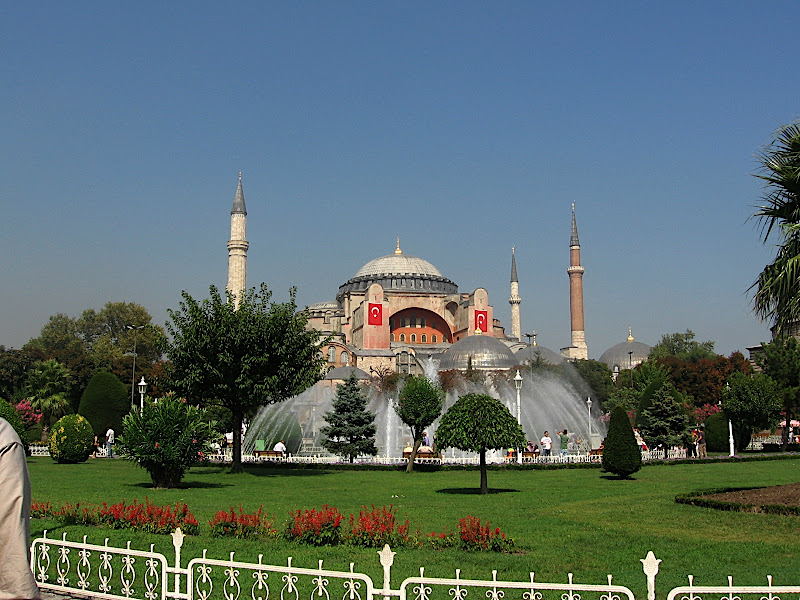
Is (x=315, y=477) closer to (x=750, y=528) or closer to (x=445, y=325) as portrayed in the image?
(x=750, y=528)

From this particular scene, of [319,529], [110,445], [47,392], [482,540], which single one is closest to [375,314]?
[47,392]

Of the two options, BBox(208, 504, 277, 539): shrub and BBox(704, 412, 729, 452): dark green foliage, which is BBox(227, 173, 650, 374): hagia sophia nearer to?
BBox(704, 412, 729, 452): dark green foliage

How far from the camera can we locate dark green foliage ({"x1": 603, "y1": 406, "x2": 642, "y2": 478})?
18.9m

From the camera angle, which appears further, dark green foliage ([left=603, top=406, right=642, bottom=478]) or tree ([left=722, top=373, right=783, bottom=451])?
tree ([left=722, top=373, right=783, bottom=451])

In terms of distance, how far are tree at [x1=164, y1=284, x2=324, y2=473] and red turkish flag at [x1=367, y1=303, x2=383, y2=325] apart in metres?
47.1

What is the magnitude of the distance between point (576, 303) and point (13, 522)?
251 ft

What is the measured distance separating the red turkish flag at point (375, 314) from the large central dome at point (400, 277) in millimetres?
9374

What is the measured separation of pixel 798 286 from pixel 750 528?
366cm

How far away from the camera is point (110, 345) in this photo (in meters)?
64.2

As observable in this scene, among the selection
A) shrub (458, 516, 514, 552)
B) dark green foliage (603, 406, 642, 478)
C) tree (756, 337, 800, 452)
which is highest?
tree (756, 337, 800, 452)

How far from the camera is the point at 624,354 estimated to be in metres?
91.4

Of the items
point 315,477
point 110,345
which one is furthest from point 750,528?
point 110,345

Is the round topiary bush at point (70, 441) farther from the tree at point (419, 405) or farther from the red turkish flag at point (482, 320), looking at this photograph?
the red turkish flag at point (482, 320)

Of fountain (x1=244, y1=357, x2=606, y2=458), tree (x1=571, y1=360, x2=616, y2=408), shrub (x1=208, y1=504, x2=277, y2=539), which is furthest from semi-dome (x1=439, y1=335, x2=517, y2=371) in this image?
shrub (x1=208, y1=504, x2=277, y2=539)
